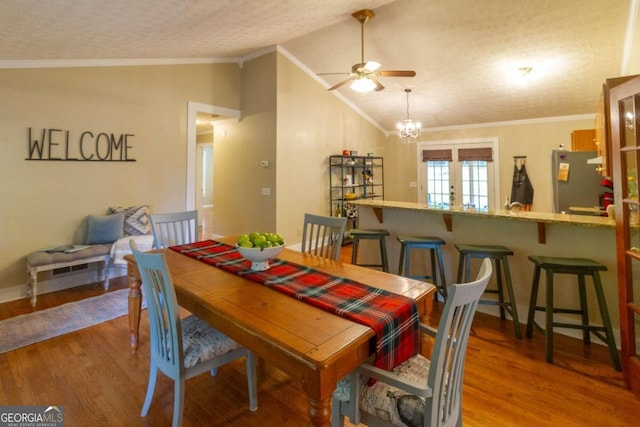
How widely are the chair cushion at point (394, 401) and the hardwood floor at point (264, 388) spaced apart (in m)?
0.66

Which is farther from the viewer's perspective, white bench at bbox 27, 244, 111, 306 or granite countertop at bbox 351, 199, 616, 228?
white bench at bbox 27, 244, 111, 306

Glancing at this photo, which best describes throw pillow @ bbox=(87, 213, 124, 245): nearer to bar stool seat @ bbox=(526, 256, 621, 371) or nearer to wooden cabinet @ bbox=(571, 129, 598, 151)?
bar stool seat @ bbox=(526, 256, 621, 371)

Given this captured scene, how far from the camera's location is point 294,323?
4.12 feet

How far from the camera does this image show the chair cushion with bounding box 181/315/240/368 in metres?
1.57

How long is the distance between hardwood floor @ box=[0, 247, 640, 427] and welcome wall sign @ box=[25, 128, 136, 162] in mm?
2184

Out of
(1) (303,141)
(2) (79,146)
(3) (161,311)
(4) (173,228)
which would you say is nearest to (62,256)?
(2) (79,146)

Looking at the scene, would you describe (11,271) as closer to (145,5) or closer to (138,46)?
(138,46)

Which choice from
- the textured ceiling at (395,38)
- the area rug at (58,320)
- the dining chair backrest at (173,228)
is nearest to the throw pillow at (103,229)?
the area rug at (58,320)

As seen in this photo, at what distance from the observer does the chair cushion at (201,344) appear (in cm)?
157

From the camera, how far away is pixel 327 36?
4.46 metres

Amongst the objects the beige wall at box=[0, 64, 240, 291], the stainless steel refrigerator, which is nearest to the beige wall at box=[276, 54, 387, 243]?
the beige wall at box=[0, 64, 240, 291]

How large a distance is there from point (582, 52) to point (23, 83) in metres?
6.50

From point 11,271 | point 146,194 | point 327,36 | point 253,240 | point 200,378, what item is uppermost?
point 327,36

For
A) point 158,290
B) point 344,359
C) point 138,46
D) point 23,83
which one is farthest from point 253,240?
point 23,83
